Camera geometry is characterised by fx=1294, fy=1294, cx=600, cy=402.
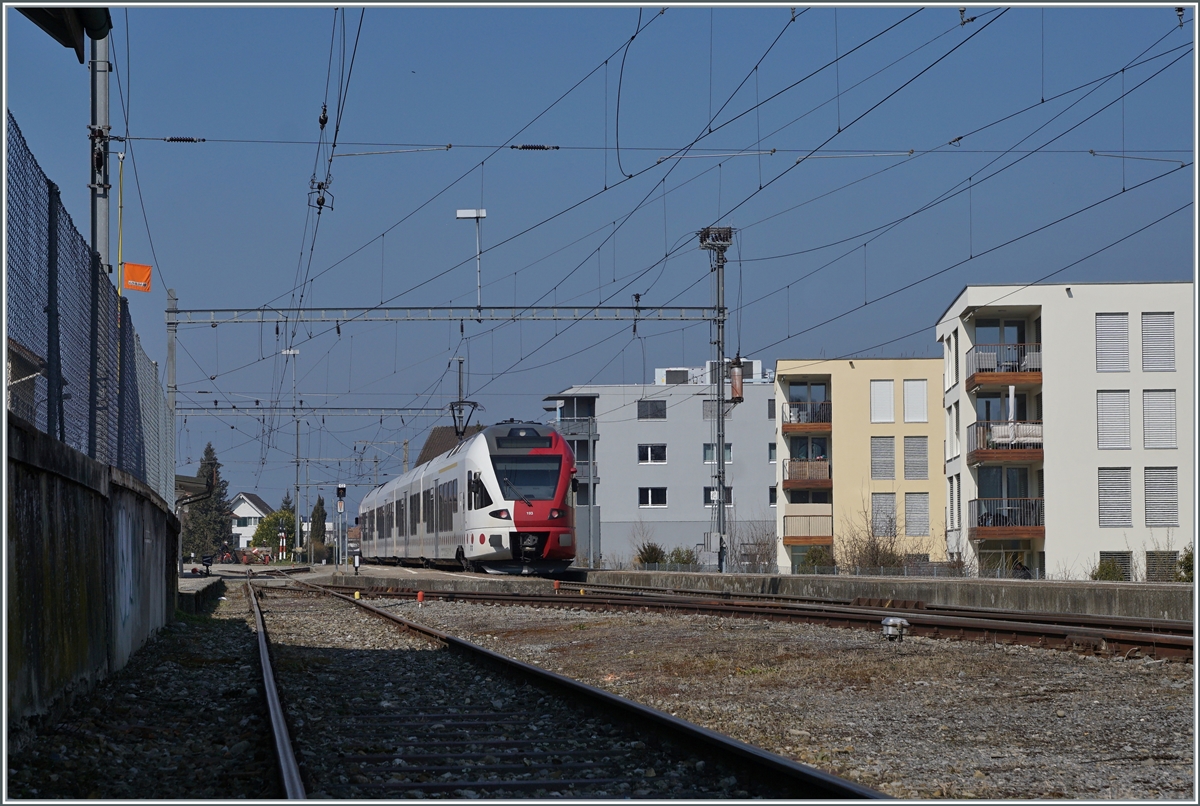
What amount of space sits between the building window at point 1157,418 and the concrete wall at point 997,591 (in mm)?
18950

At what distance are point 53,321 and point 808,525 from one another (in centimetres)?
4726

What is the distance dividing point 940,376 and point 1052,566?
15566 millimetres

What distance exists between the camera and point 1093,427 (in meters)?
40.0

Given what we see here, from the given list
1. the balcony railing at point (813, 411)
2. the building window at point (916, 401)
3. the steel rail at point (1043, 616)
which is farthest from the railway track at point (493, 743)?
the building window at point (916, 401)

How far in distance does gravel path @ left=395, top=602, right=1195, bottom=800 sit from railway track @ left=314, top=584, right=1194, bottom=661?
37cm

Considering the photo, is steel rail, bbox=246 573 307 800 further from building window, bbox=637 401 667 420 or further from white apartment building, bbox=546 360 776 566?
building window, bbox=637 401 667 420

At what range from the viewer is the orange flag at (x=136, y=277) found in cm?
2192

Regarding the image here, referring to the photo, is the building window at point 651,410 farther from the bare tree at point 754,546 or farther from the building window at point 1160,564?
the building window at point 1160,564

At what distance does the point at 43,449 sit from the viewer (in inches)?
288

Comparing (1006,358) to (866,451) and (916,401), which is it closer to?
(916,401)

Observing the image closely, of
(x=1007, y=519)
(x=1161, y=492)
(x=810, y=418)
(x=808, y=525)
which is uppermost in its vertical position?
(x=810, y=418)

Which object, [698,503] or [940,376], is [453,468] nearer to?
[940,376]

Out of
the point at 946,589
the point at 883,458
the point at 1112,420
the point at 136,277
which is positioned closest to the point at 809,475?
the point at 883,458

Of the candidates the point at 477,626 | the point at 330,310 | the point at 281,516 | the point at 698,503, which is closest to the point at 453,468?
the point at 330,310
